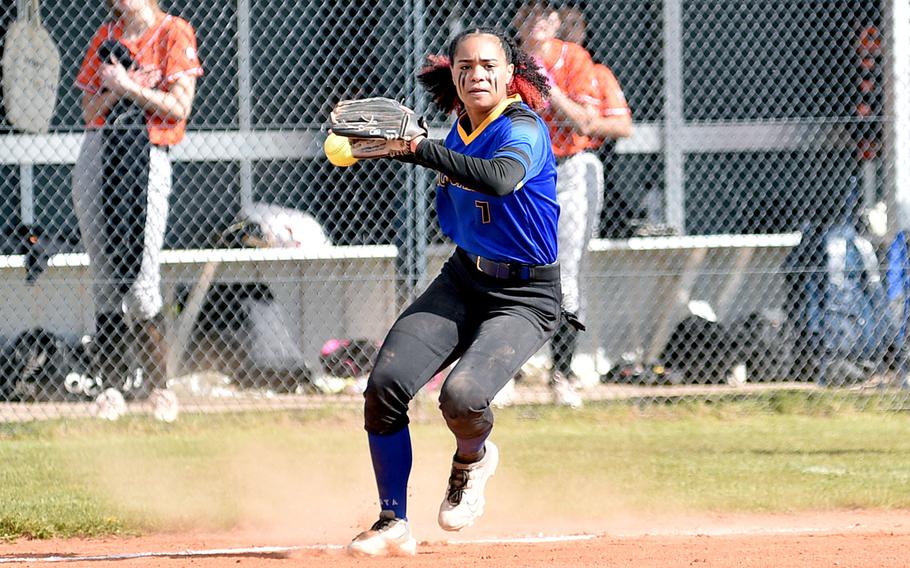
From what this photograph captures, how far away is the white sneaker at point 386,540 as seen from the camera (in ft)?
15.3

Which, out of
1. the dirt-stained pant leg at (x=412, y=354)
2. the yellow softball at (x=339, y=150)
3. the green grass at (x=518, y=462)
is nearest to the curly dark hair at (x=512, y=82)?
the yellow softball at (x=339, y=150)

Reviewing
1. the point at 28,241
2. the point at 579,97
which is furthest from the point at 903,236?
the point at 28,241

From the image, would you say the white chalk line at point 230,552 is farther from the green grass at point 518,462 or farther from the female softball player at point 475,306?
the green grass at point 518,462

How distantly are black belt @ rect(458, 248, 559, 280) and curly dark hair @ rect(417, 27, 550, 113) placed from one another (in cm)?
66

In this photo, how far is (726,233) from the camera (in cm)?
1146

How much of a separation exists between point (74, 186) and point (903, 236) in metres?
5.71

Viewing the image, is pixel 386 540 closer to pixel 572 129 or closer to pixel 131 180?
pixel 131 180

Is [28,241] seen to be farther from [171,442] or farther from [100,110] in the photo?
[171,442]

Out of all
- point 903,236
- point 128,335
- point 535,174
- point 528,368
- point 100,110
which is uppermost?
point 535,174

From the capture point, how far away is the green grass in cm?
612

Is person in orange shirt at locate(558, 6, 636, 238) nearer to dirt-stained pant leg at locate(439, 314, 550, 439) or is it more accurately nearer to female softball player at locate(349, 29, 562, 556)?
female softball player at locate(349, 29, 562, 556)

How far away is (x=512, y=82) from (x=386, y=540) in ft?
5.90

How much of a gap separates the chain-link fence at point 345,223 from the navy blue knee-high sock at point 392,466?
3428 mm

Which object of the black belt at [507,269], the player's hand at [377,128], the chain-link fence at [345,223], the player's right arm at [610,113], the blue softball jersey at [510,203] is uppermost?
the player's hand at [377,128]
